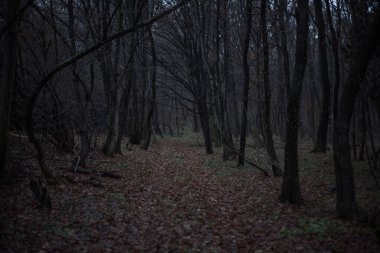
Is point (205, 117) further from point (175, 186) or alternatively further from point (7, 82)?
point (7, 82)

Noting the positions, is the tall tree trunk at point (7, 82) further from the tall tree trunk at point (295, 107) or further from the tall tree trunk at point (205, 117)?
the tall tree trunk at point (205, 117)

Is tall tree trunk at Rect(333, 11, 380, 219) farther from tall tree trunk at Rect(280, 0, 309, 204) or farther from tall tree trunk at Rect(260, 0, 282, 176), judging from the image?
tall tree trunk at Rect(260, 0, 282, 176)

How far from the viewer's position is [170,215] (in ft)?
29.3

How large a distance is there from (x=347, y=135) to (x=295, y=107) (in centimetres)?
182

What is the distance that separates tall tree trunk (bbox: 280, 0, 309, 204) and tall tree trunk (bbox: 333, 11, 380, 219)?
58.6 inches

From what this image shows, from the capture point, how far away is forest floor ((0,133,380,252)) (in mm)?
6879

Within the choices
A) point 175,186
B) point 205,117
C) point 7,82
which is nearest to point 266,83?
point 175,186

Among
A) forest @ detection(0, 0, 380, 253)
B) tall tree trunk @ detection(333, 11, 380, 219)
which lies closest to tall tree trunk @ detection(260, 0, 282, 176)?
forest @ detection(0, 0, 380, 253)

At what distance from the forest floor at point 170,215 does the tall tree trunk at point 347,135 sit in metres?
0.43

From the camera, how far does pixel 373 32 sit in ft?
Result: 23.3

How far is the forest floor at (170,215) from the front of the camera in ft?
Answer: 22.6

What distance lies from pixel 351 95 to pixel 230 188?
5.40 metres

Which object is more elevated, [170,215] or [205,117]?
[205,117]

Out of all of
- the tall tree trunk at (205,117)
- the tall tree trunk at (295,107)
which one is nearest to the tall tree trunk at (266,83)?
the tall tree trunk at (295,107)
